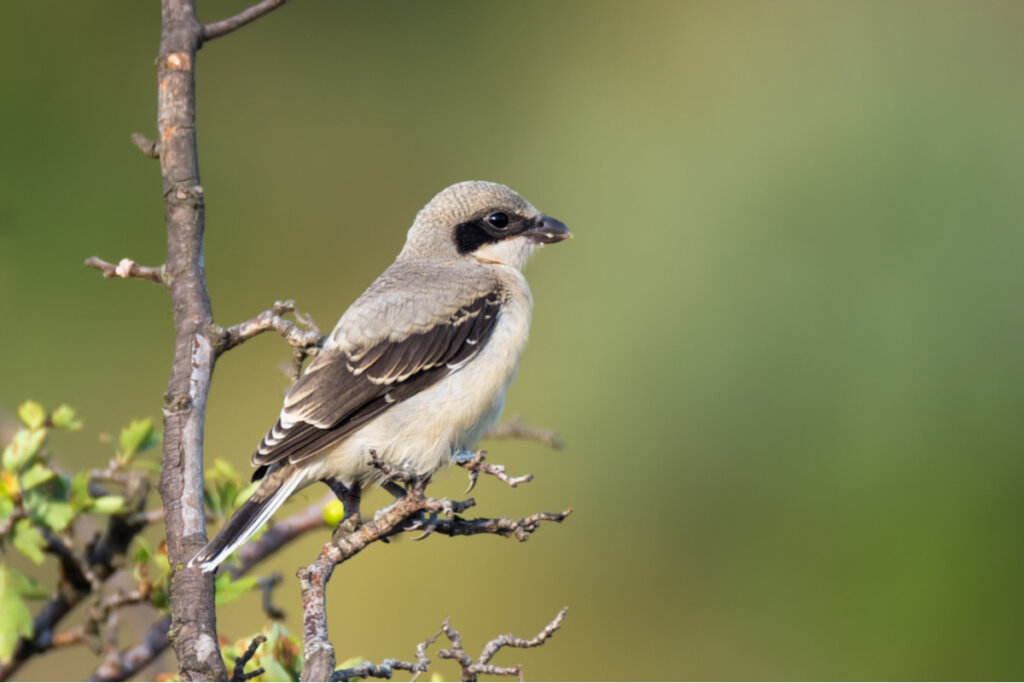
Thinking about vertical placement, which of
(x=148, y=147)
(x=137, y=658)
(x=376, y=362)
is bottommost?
(x=137, y=658)

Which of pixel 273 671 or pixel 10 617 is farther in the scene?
pixel 10 617

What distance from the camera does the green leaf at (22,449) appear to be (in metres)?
2.26

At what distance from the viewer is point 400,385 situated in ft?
9.04

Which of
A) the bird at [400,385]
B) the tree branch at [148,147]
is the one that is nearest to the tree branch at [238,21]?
the tree branch at [148,147]

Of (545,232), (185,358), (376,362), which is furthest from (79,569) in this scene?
(545,232)

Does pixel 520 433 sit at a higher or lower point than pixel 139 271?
lower

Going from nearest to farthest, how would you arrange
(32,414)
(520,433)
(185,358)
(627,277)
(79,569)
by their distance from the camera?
(185,358) < (32,414) < (79,569) < (520,433) < (627,277)

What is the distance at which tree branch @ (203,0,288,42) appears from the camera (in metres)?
2.24

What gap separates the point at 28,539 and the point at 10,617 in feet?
0.55

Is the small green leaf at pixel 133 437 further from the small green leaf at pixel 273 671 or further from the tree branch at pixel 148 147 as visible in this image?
the small green leaf at pixel 273 671

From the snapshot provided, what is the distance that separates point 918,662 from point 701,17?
312 cm

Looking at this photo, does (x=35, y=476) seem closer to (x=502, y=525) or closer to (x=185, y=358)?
(x=185, y=358)

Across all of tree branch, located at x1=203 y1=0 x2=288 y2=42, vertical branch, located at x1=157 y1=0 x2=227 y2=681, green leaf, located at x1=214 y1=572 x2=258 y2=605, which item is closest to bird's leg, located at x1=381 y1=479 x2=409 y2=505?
green leaf, located at x1=214 y1=572 x2=258 y2=605

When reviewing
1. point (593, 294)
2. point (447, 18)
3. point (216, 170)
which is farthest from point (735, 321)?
point (216, 170)
